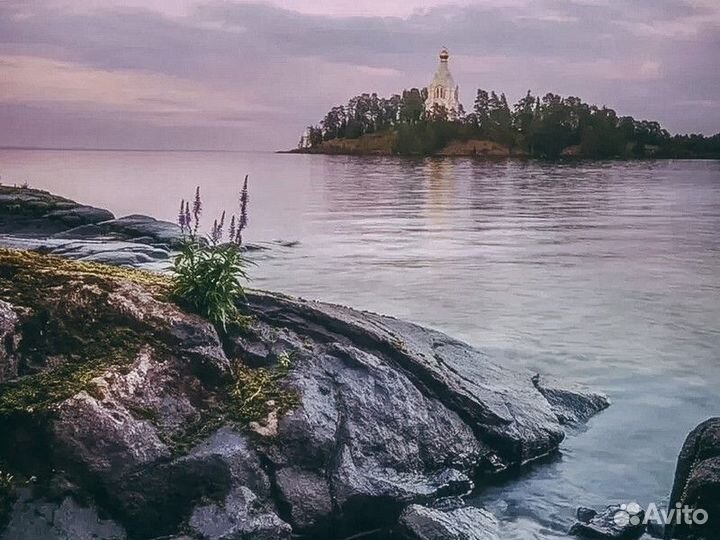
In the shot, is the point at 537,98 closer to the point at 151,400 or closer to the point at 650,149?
the point at 650,149

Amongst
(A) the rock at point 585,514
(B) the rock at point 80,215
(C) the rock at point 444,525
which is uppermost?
(B) the rock at point 80,215

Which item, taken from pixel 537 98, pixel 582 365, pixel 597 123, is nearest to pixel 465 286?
pixel 582 365

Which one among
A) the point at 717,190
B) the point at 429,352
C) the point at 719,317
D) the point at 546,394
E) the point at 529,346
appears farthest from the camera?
the point at 717,190

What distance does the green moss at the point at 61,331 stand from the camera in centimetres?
349

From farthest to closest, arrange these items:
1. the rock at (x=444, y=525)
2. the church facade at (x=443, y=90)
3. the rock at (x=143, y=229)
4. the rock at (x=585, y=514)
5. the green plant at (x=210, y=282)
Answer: the church facade at (x=443, y=90) < the rock at (x=143, y=229) < the green plant at (x=210, y=282) < the rock at (x=585, y=514) < the rock at (x=444, y=525)

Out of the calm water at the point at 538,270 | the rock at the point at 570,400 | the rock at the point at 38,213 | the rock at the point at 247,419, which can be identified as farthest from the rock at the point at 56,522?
the rock at the point at 38,213

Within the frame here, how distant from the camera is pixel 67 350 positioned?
3.76 meters

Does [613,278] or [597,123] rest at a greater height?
[597,123]

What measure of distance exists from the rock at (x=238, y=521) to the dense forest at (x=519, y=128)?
10494mm

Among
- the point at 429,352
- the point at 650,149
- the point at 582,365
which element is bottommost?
the point at 582,365

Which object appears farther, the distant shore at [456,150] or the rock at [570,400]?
the distant shore at [456,150]

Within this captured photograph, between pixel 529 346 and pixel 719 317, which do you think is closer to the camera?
pixel 529 346

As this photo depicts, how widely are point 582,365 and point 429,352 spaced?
2315 millimetres

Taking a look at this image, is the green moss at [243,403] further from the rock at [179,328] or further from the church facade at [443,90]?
the church facade at [443,90]
